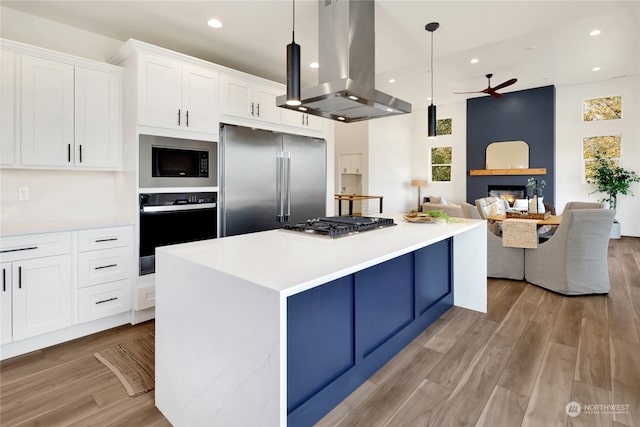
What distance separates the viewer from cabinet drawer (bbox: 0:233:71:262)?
228cm

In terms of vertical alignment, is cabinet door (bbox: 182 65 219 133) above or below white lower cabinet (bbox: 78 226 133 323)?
above

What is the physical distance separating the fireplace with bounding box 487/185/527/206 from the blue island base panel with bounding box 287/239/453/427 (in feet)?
20.4

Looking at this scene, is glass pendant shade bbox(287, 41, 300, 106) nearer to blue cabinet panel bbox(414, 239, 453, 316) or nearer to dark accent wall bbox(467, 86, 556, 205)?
blue cabinet panel bbox(414, 239, 453, 316)

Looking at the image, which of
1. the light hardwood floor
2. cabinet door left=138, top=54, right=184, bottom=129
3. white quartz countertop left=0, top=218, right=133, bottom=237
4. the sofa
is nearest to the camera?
the light hardwood floor

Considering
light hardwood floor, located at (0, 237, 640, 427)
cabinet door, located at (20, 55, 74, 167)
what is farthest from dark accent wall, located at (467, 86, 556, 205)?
cabinet door, located at (20, 55, 74, 167)

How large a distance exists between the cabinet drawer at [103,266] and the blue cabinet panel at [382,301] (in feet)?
7.01

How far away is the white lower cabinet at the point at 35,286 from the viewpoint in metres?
2.29

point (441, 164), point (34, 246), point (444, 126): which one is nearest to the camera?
point (34, 246)

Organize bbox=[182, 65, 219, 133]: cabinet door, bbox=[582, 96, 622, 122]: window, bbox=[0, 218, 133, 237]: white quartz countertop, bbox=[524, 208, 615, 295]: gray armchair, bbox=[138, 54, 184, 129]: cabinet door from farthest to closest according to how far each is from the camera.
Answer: bbox=[582, 96, 622, 122]: window
bbox=[524, 208, 615, 295]: gray armchair
bbox=[182, 65, 219, 133]: cabinet door
bbox=[138, 54, 184, 129]: cabinet door
bbox=[0, 218, 133, 237]: white quartz countertop

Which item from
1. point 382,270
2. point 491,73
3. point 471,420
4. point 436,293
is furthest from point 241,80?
point 491,73

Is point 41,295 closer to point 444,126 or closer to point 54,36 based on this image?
point 54,36

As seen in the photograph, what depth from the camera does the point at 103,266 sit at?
2.78m

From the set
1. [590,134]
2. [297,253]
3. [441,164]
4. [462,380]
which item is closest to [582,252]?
[462,380]

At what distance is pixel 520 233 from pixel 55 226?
454 cm
